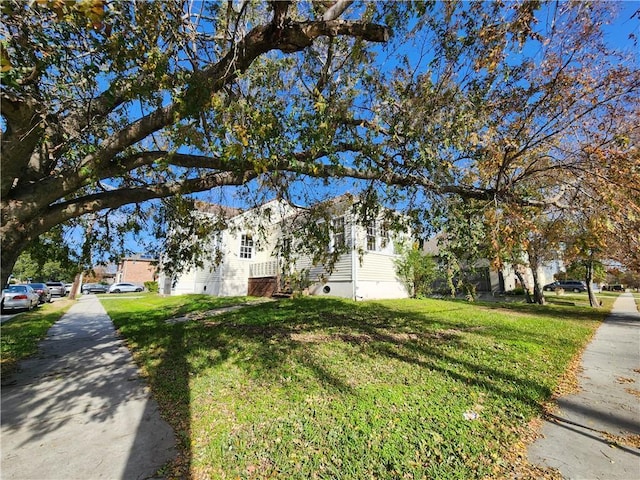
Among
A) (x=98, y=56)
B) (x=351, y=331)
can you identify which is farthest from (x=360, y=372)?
(x=98, y=56)

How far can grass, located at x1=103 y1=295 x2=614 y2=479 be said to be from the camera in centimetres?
292

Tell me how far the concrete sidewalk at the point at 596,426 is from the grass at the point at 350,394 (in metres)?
0.29

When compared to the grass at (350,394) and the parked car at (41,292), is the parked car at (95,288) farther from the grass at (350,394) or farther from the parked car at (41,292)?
the grass at (350,394)

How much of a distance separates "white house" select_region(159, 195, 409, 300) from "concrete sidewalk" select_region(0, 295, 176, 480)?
3197 mm

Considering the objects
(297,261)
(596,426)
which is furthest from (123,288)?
(596,426)

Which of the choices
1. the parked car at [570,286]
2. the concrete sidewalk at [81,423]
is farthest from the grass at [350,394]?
the parked car at [570,286]

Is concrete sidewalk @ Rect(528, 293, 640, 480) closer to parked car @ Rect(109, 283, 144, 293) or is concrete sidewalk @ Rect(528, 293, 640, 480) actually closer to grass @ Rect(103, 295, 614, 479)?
grass @ Rect(103, 295, 614, 479)

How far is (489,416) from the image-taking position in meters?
3.71

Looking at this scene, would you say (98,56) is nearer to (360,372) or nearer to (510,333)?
(360,372)

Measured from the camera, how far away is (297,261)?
17.2 m

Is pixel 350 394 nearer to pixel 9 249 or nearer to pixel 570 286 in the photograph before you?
pixel 9 249

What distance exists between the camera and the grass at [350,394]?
2920 mm

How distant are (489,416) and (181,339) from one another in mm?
6906

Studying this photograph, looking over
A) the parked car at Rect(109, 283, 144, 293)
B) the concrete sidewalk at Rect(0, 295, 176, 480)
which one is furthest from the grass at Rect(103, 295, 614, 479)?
the parked car at Rect(109, 283, 144, 293)
